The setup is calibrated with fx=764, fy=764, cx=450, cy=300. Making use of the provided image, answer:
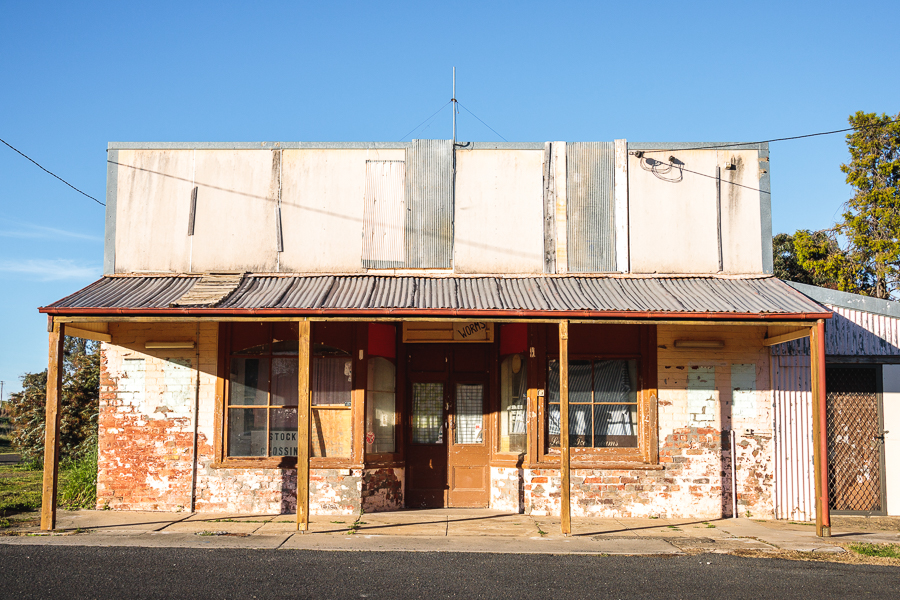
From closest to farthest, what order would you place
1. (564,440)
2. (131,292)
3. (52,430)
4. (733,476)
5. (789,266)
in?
(52,430) < (564,440) < (131,292) < (733,476) < (789,266)

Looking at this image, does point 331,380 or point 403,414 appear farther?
point 403,414

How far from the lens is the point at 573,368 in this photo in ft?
37.1

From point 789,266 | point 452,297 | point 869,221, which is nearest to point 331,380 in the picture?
point 452,297

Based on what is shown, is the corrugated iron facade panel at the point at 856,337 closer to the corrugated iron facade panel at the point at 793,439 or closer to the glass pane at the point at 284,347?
the corrugated iron facade panel at the point at 793,439

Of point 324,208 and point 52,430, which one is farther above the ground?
point 324,208

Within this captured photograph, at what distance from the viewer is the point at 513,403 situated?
11.5 m

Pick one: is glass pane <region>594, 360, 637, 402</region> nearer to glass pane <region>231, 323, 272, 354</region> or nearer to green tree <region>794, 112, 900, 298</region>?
glass pane <region>231, 323, 272, 354</region>

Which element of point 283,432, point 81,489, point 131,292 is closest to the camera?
point 131,292

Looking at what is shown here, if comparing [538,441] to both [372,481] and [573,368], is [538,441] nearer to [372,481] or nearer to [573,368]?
[573,368]

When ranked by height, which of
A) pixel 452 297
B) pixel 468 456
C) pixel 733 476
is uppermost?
pixel 452 297

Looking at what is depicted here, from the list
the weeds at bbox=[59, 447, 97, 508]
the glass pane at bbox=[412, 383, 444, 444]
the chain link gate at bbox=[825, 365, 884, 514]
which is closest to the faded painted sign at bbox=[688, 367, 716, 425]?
the chain link gate at bbox=[825, 365, 884, 514]

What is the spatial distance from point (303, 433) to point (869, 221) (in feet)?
69.7

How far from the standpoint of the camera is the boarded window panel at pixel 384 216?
38.2 feet

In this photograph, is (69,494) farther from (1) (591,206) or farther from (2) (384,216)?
(1) (591,206)
